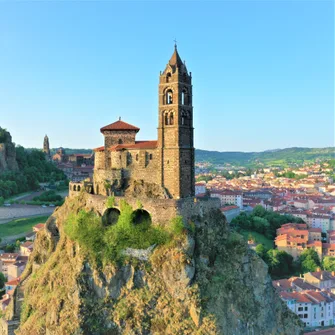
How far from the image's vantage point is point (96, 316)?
32.4 meters

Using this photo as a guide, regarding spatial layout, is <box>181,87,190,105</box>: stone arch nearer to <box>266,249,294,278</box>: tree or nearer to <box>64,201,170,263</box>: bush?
<box>64,201,170,263</box>: bush

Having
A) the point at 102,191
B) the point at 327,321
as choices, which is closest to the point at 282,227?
the point at 327,321

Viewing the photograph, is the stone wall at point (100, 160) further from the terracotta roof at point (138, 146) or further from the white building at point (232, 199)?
the white building at point (232, 199)

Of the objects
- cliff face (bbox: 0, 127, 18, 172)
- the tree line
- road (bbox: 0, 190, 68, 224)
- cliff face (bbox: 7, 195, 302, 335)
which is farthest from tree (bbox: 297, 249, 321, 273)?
cliff face (bbox: 0, 127, 18, 172)

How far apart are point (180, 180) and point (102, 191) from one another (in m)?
7.53

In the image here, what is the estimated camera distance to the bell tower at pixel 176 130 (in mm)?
37562

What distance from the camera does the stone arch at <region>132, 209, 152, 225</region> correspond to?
35.3m

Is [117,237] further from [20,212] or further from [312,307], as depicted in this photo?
[20,212]

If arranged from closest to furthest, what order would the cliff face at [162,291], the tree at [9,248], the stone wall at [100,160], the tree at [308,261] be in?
the cliff face at [162,291]
the stone wall at [100,160]
the tree at [9,248]
the tree at [308,261]

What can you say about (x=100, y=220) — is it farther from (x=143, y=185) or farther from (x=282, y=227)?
(x=282, y=227)

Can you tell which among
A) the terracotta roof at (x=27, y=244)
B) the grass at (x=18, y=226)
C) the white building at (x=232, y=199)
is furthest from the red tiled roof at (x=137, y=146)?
the white building at (x=232, y=199)

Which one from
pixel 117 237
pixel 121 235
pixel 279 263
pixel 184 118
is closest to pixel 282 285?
pixel 279 263

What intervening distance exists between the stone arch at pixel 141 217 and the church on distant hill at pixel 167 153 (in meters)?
2.76

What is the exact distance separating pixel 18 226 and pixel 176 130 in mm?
52122
